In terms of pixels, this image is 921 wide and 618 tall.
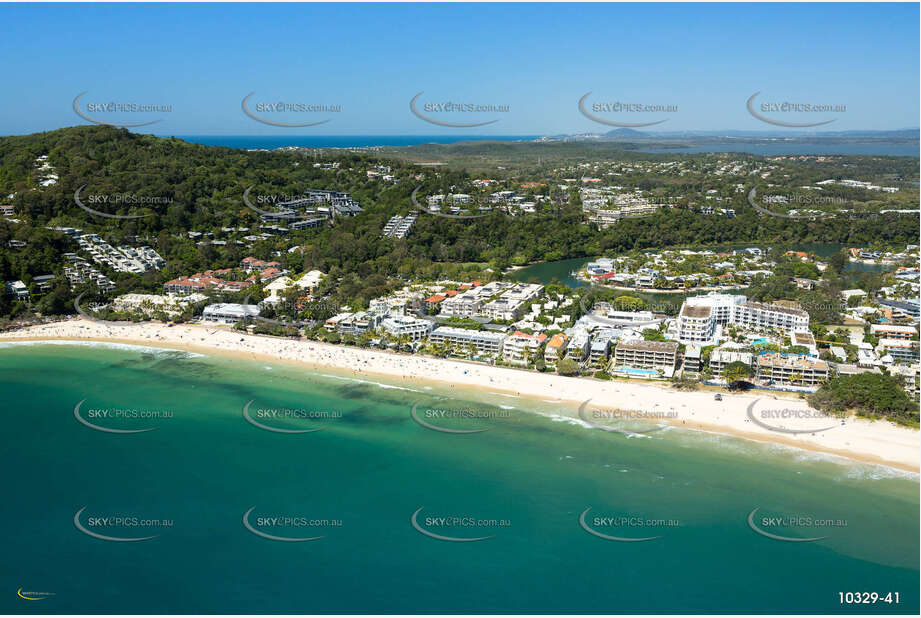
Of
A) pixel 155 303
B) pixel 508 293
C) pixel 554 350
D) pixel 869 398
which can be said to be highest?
pixel 508 293

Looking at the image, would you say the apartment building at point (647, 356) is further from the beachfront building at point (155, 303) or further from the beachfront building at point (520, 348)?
the beachfront building at point (155, 303)

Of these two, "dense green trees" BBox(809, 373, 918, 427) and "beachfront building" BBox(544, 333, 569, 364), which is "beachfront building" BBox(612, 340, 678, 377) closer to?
"beachfront building" BBox(544, 333, 569, 364)

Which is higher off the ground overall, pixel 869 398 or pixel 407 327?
pixel 407 327

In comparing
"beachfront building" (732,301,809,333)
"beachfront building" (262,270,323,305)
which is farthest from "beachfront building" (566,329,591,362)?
"beachfront building" (262,270,323,305)

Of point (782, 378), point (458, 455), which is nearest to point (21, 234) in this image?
point (458, 455)

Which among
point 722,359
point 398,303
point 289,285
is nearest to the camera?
point 722,359

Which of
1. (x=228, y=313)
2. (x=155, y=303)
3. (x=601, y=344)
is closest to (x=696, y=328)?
(x=601, y=344)

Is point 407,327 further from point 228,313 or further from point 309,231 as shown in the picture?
point 309,231
